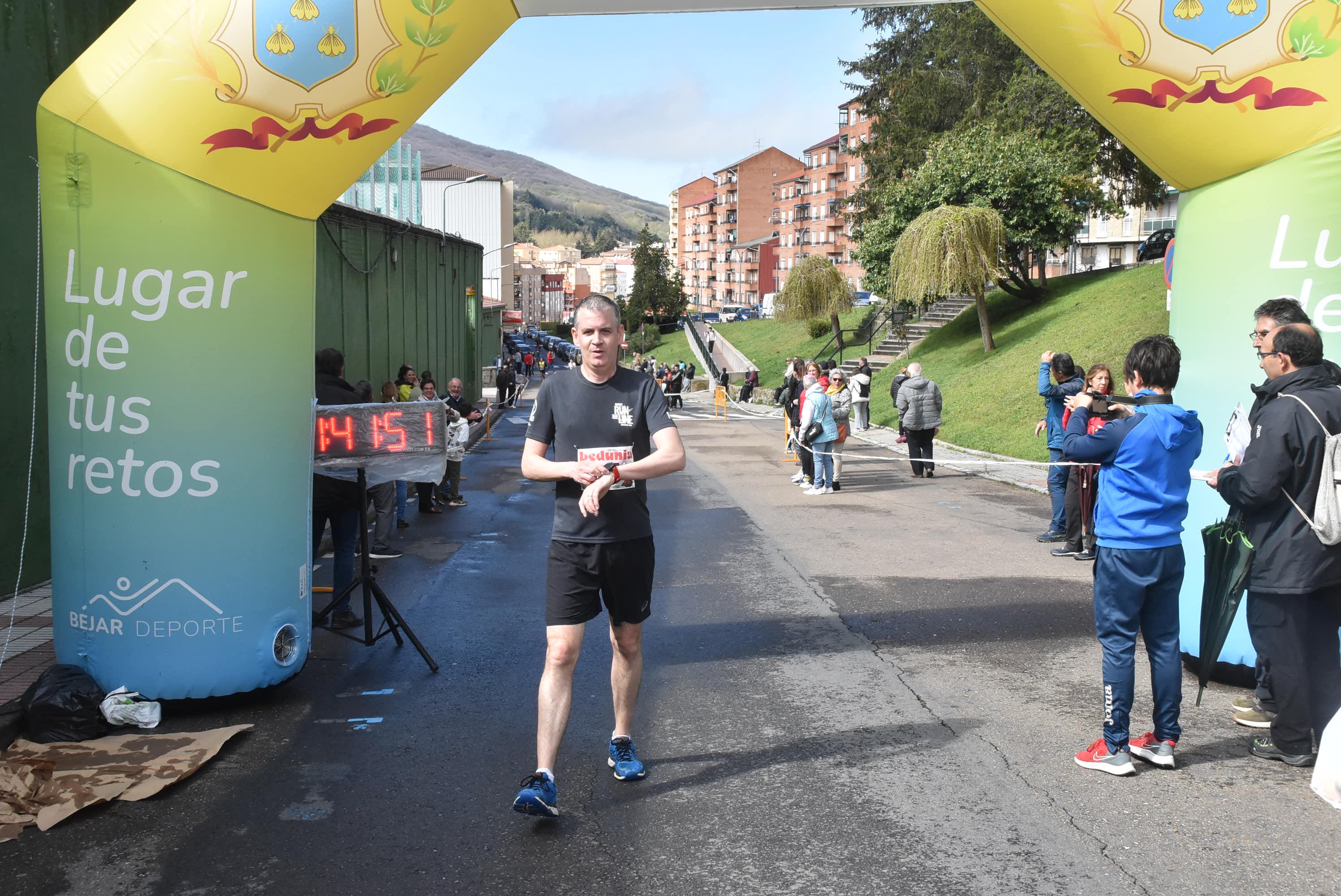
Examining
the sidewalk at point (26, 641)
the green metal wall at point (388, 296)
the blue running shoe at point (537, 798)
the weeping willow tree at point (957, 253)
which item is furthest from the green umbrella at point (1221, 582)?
the weeping willow tree at point (957, 253)

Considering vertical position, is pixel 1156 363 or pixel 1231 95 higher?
pixel 1231 95

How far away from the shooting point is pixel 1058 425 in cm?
1191

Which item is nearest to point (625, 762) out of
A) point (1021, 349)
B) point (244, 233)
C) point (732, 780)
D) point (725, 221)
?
point (732, 780)

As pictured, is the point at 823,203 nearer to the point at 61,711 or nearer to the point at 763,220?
the point at 763,220

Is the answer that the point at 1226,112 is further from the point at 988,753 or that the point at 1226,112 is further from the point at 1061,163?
the point at 1061,163

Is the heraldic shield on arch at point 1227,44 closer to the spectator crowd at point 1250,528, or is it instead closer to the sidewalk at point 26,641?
the spectator crowd at point 1250,528

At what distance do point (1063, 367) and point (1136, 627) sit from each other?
6.78 m

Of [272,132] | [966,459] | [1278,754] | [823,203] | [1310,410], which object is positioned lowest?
[1278,754]

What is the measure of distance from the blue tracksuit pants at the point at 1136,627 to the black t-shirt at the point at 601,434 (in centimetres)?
200

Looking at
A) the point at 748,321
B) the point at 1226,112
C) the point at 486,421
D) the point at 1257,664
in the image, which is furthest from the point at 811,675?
the point at 748,321

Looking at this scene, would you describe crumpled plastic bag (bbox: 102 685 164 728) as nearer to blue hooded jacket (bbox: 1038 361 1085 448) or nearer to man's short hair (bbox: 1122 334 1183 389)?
man's short hair (bbox: 1122 334 1183 389)

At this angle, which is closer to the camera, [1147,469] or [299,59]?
[1147,469]

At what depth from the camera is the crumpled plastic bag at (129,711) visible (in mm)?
5305

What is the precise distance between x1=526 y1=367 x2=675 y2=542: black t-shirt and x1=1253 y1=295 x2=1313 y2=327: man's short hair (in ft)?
9.31
